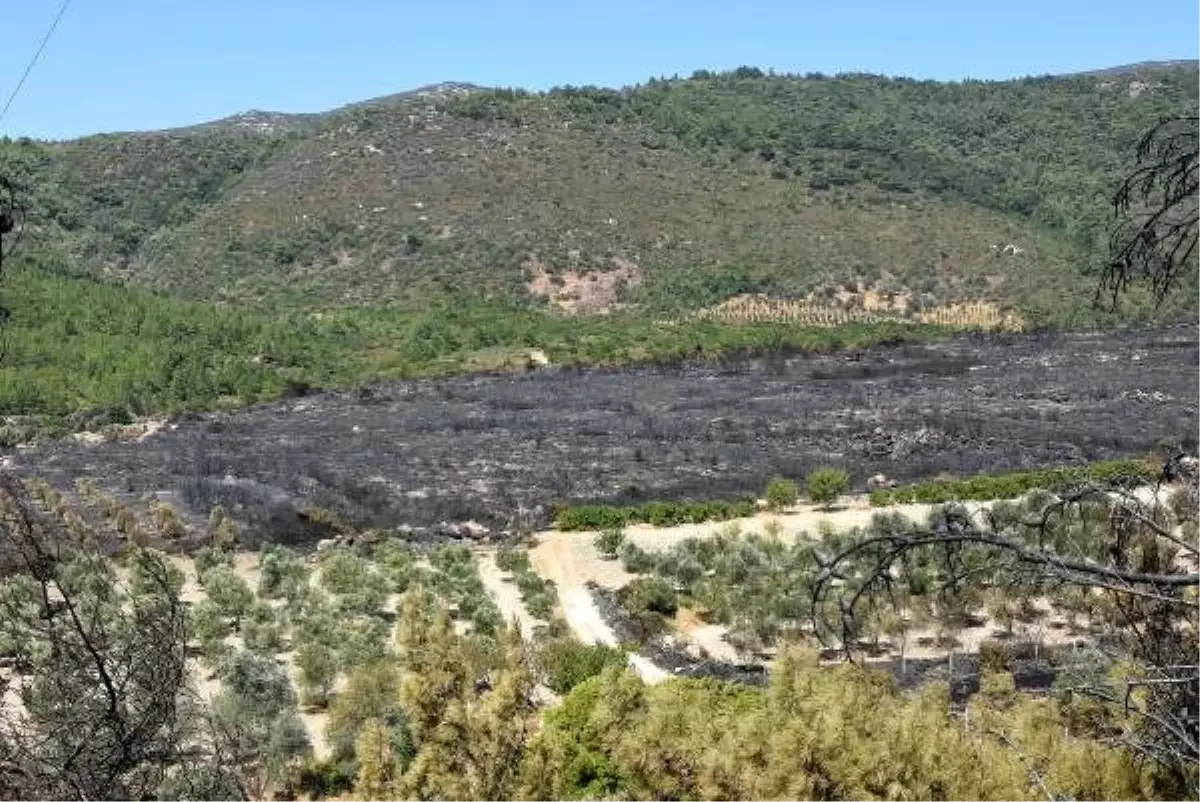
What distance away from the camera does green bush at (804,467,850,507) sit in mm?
31594

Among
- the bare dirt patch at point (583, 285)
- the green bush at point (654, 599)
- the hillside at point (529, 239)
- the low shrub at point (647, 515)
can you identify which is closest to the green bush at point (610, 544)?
the low shrub at point (647, 515)

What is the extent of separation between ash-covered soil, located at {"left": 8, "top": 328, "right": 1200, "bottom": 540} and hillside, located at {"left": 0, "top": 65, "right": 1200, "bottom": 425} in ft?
→ 21.3

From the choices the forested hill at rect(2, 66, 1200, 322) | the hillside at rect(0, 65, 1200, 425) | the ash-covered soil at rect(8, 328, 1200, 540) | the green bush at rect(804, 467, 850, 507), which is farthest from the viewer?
the forested hill at rect(2, 66, 1200, 322)

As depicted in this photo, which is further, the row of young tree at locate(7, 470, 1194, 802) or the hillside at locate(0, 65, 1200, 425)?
the hillside at locate(0, 65, 1200, 425)

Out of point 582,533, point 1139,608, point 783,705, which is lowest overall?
point 582,533

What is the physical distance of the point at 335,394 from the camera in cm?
5369

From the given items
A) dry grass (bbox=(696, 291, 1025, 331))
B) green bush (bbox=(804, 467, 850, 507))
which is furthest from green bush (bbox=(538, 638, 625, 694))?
dry grass (bbox=(696, 291, 1025, 331))

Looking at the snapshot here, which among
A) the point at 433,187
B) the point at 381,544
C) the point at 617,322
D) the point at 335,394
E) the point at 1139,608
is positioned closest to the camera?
the point at 1139,608

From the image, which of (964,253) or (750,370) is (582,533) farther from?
(964,253)

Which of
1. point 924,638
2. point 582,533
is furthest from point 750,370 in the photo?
point 924,638

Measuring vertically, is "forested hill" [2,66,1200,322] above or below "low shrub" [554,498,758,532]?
above

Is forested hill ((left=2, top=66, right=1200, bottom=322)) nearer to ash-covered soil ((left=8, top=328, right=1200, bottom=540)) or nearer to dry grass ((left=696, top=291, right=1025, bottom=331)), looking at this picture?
dry grass ((left=696, top=291, right=1025, bottom=331))

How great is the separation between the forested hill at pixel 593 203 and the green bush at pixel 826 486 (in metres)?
40.3

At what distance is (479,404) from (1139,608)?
147ft
